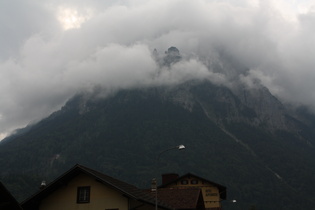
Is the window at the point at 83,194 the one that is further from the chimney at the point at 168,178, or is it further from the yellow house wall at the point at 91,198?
the chimney at the point at 168,178

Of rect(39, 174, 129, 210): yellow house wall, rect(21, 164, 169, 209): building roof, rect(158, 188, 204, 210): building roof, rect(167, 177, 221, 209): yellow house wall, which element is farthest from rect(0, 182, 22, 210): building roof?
rect(167, 177, 221, 209): yellow house wall

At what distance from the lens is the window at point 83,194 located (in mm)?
26859

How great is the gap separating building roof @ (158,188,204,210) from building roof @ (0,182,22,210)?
16684 mm

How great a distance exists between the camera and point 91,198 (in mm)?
26734

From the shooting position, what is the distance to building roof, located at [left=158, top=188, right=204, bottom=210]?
32.9 metres

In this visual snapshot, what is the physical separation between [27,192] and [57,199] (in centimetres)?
11817

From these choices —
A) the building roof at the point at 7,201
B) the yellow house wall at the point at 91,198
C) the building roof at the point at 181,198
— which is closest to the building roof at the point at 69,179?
the yellow house wall at the point at 91,198

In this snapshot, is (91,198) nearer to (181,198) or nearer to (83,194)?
(83,194)

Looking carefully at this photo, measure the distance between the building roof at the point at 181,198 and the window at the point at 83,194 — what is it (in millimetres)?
8875

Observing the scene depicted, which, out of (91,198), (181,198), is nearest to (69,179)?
(91,198)

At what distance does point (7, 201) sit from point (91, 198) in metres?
8.70

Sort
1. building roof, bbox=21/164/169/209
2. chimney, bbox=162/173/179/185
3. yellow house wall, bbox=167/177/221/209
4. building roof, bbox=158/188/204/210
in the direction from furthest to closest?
chimney, bbox=162/173/179/185 < yellow house wall, bbox=167/177/221/209 < building roof, bbox=158/188/204/210 < building roof, bbox=21/164/169/209

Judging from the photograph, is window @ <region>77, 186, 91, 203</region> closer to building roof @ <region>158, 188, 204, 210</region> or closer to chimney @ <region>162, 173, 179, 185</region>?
building roof @ <region>158, 188, 204, 210</region>

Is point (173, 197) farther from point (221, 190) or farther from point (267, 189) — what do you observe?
point (267, 189)
